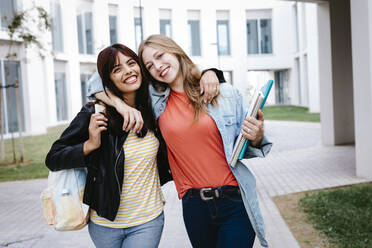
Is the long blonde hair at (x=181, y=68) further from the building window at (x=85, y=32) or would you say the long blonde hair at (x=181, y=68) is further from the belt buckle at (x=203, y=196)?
the building window at (x=85, y=32)

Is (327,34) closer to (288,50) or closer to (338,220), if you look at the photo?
(338,220)

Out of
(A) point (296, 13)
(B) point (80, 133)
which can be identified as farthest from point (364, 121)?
(A) point (296, 13)

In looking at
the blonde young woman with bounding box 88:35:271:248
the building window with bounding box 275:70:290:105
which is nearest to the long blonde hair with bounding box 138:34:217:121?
the blonde young woman with bounding box 88:35:271:248

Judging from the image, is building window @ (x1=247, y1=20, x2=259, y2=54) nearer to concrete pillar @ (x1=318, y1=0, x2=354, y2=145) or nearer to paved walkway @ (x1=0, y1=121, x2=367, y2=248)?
concrete pillar @ (x1=318, y1=0, x2=354, y2=145)

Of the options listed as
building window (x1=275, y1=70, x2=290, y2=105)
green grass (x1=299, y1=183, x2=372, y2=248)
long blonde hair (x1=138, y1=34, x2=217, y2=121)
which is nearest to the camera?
long blonde hair (x1=138, y1=34, x2=217, y2=121)

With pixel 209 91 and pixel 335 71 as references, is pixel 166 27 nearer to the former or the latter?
pixel 335 71

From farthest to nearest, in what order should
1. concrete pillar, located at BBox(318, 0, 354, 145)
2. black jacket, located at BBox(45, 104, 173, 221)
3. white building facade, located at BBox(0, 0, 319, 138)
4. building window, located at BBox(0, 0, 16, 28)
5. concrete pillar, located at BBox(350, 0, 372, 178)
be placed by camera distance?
building window, located at BBox(0, 0, 16, 28)
white building facade, located at BBox(0, 0, 319, 138)
concrete pillar, located at BBox(318, 0, 354, 145)
concrete pillar, located at BBox(350, 0, 372, 178)
black jacket, located at BBox(45, 104, 173, 221)

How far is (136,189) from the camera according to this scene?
2.28 m

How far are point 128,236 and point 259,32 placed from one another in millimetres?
32373

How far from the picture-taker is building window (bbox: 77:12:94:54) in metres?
18.1

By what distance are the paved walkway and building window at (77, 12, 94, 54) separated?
429 inches

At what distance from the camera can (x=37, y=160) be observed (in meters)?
11.6

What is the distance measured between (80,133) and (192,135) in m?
0.62

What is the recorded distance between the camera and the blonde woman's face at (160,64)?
242 centimetres
